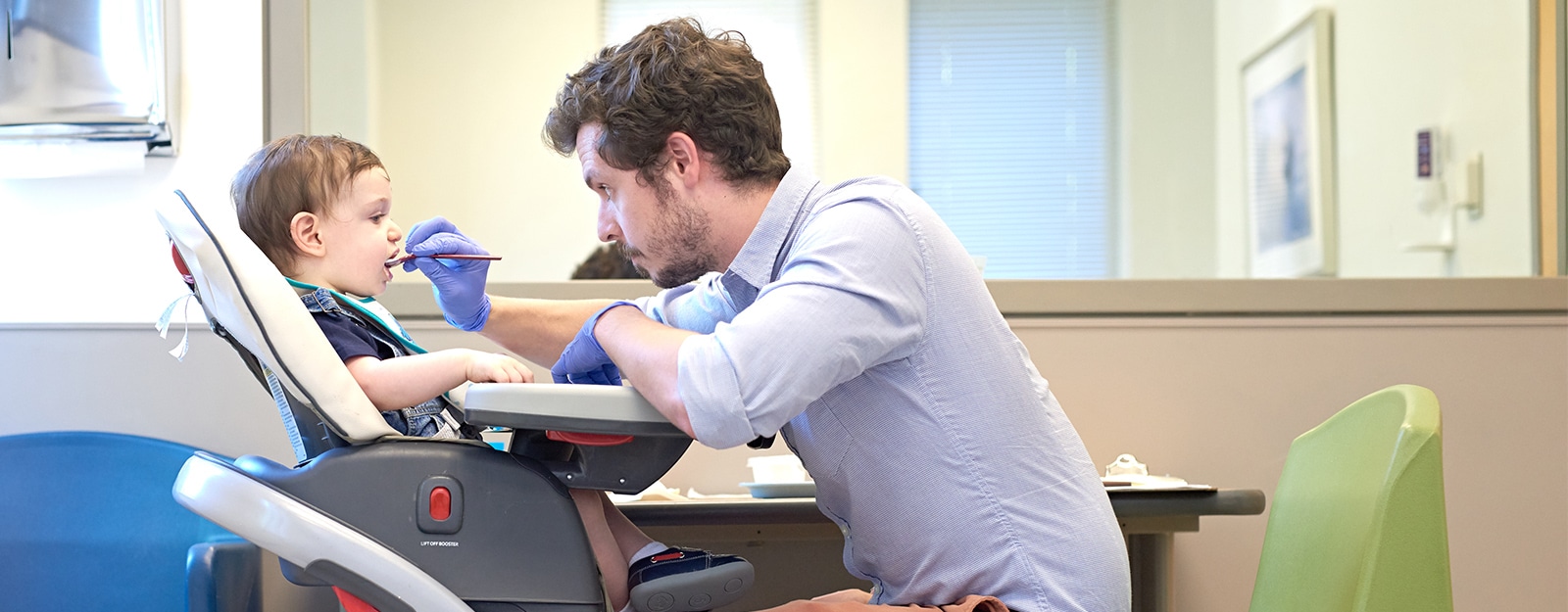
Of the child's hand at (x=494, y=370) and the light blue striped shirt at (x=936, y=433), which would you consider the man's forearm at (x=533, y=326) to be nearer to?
the child's hand at (x=494, y=370)

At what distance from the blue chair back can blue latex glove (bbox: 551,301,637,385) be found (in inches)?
36.0

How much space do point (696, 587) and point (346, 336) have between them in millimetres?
487

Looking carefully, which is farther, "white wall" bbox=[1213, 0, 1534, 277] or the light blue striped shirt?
"white wall" bbox=[1213, 0, 1534, 277]

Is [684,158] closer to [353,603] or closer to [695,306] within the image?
[695,306]

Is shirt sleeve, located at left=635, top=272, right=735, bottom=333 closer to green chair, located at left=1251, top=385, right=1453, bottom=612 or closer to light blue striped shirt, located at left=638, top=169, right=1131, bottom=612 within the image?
light blue striped shirt, located at left=638, top=169, right=1131, bottom=612

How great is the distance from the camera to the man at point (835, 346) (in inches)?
41.8

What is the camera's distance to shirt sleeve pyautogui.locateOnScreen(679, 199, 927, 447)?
1032 millimetres

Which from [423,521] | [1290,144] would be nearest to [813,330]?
[423,521]

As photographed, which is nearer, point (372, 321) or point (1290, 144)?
point (372, 321)

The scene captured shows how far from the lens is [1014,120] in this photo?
2.99m

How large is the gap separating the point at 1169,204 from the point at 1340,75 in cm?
48

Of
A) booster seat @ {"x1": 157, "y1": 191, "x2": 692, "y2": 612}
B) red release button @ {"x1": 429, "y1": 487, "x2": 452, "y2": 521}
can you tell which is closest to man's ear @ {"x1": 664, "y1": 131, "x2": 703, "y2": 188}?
booster seat @ {"x1": 157, "y1": 191, "x2": 692, "y2": 612}

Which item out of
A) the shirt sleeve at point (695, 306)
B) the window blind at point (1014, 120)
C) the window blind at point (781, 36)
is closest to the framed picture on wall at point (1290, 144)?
the window blind at point (1014, 120)

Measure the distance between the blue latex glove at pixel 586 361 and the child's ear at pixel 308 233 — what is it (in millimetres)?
378
